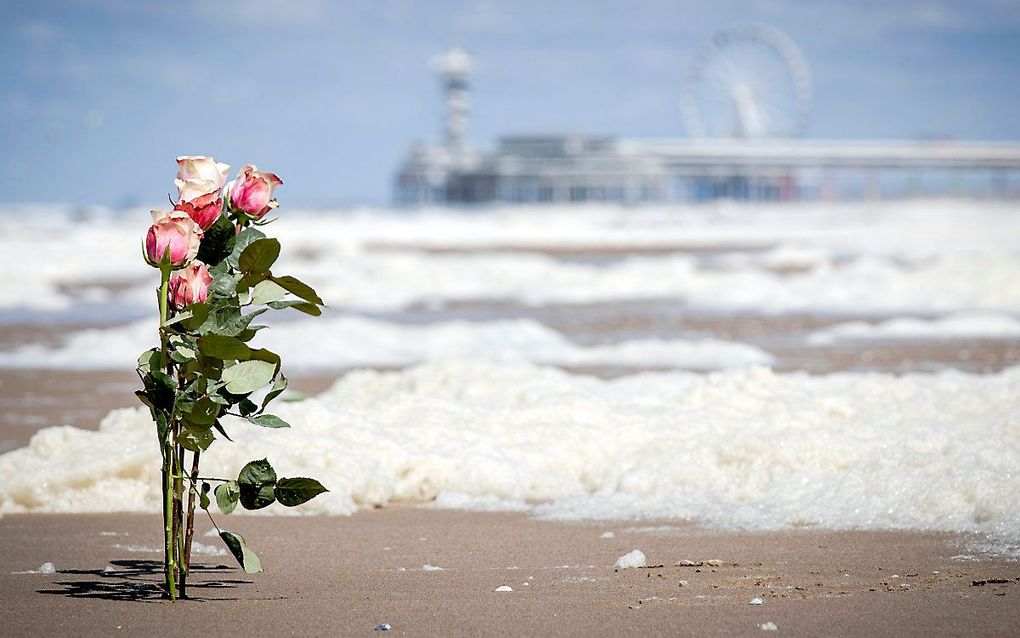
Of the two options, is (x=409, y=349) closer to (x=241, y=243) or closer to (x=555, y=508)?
(x=555, y=508)

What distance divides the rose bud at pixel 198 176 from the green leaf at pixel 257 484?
2.29 ft

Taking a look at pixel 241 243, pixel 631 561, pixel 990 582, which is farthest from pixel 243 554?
pixel 990 582

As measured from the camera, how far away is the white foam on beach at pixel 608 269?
58.2 feet

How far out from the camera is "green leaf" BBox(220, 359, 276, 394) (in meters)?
3.08

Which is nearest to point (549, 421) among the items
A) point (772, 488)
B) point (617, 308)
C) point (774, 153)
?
point (772, 488)

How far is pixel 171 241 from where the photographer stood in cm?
297

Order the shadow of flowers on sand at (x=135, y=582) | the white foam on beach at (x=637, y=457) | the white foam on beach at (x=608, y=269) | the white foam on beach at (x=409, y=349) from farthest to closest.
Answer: the white foam on beach at (x=608, y=269), the white foam on beach at (x=409, y=349), the white foam on beach at (x=637, y=457), the shadow of flowers on sand at (x=135, y=582)

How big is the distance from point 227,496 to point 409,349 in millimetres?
8851

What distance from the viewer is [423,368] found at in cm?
739

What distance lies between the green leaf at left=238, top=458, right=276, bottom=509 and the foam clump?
3.95ft

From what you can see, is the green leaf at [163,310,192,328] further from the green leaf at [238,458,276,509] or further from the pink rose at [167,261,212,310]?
the green leaf at [238,458,276,509]

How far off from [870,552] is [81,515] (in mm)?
2944

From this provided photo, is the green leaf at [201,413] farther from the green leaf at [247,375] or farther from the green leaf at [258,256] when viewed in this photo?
the green leaf at [258,256]

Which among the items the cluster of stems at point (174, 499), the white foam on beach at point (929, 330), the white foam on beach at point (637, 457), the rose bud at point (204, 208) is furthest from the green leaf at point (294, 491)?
the white foam on beach at point (929, 330)
